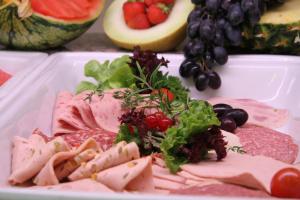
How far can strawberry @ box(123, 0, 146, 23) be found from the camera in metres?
1.57

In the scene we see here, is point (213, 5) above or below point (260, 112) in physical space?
above

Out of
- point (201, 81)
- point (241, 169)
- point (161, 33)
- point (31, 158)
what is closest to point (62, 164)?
point (31, 158)

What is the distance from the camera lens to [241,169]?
921 mm

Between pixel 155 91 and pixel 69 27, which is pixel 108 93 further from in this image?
pixel 69 27

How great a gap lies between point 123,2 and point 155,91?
19.6 inches

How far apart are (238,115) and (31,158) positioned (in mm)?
523

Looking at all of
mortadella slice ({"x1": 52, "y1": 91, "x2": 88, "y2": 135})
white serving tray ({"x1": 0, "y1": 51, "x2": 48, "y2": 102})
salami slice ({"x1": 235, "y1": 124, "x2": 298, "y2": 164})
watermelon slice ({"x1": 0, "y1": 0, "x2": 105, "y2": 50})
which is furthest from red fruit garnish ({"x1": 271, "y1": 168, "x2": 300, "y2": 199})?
watermelon slice ({"x1": 0, "y1": 0, "x2": 105, "y2": 50})

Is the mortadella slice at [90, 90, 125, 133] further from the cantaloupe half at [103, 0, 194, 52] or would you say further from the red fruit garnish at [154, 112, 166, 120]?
the cantaloupe half at [103, 0, 194, 52]

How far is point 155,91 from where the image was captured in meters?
1.27

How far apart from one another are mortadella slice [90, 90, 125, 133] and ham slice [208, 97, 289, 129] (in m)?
0.27

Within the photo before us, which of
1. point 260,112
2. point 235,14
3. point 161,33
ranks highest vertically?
point 235,14

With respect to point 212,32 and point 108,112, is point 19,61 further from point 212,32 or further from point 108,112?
point 212,32

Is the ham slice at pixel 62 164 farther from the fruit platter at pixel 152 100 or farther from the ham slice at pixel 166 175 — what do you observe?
the ham slice at pixel 166 175

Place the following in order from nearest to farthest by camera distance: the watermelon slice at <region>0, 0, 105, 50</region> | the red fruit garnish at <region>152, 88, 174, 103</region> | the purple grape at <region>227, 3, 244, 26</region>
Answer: the red fruit garnish at <region>152, 88, 174, 103</region>, the purple grape at <region>227, 3, 244, 26</region>, the watermelon slice at <region>0, 0, 105, 50</region>
